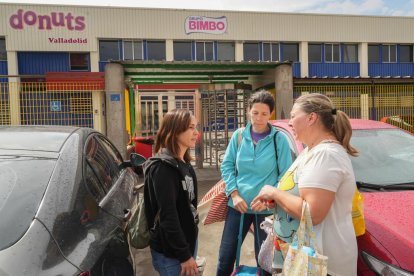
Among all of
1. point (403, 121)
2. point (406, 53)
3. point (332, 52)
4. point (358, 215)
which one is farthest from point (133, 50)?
point (358, 215)

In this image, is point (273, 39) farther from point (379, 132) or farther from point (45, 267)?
point (45, 267)

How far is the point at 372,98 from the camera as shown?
34.1 feet

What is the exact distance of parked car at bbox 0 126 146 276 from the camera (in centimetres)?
148

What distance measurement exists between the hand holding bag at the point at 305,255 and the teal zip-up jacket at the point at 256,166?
940 millimetres

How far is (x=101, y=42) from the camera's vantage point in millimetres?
21219

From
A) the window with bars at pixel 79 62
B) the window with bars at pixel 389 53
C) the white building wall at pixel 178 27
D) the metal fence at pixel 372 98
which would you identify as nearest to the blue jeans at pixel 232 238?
the metal fence at pixel 372 98

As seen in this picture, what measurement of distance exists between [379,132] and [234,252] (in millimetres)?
1960

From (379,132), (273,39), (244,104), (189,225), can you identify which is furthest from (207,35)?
(189,225)

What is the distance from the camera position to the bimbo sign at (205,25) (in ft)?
71.9

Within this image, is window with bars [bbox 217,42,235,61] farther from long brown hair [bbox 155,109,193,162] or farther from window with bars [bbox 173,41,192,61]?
long brown hair [bbox 155,109,193,162]

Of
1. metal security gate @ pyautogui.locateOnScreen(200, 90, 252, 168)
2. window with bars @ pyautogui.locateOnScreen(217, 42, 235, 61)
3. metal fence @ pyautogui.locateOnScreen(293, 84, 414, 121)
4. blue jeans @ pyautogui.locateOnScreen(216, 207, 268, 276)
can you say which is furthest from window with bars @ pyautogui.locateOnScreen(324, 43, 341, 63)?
blue jeans @ pyautogui.locateOnScreen(216, 207, 268, 276)

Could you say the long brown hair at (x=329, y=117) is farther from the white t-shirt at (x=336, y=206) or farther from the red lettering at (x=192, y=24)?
the red lettering at (x=192, y=24)

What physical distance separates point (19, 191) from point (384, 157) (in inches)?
114

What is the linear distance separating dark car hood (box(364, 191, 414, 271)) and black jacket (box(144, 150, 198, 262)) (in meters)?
1.10
